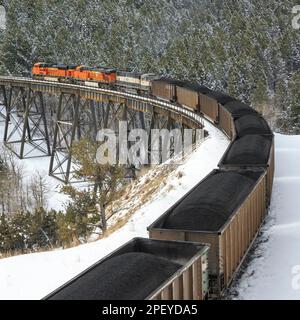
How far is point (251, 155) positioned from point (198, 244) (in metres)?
6.30

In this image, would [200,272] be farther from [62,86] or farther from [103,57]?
[103,57]

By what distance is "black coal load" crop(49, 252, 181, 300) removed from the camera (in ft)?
22.0

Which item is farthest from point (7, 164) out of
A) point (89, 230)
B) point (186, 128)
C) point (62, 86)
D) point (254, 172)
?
point (254, 172)

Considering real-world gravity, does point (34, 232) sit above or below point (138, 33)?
below

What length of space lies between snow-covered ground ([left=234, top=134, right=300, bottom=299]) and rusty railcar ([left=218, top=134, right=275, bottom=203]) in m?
0.84

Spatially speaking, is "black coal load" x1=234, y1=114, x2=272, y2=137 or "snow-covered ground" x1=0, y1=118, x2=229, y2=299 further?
"black coal load" x1=234, y1=114, x2=272, y2=137

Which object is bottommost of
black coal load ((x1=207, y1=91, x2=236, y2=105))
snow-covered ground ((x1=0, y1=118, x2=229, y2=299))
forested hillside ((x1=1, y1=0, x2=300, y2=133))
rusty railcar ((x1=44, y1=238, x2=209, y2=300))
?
snow-covered ground ((x1=0, y1=118, x2=229, y2=299))

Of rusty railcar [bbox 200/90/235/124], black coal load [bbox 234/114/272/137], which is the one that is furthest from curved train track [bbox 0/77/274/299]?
rusty railcar [bbox 200/90/235/124]

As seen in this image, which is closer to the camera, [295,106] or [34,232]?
[34,232]

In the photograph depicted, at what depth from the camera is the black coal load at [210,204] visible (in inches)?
369

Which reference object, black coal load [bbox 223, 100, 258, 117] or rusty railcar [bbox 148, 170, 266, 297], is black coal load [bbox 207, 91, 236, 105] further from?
rusty railcar [bbox 148, 170, 266, 297]

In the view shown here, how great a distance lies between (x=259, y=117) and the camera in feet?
70.5

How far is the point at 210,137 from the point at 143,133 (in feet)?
41.0

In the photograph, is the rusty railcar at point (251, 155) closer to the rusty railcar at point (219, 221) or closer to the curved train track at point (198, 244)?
the curved train track at point (198, 244)
